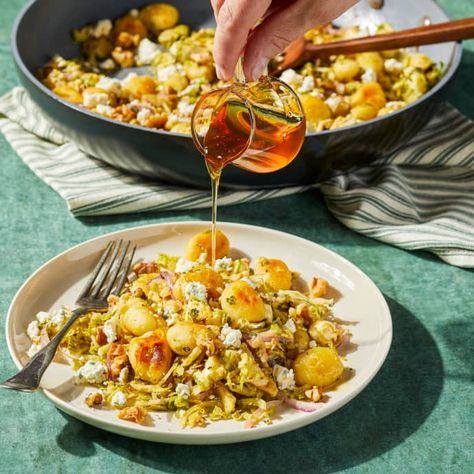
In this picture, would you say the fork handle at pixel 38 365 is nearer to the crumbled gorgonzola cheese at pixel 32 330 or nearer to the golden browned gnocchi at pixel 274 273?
the crumbled gorgonzola cheese at pixel 32 330

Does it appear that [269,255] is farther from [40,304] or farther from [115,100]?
[115,100]

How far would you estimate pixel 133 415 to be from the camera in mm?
1511

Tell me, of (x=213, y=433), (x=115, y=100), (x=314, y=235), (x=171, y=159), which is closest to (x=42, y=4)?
(x=115, y=100)

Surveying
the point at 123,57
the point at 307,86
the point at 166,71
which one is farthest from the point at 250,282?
the point at 123,57

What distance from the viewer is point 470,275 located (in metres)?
2.10

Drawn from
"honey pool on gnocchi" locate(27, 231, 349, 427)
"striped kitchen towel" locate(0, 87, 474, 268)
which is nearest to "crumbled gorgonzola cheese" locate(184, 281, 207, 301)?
"honey pool on gnocchi" locate(27, 231, 349, 427)

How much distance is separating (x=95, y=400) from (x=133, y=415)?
0.08 m

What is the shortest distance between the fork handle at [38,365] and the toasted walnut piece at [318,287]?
1.64ft

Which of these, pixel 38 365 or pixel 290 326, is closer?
pixel 38 365

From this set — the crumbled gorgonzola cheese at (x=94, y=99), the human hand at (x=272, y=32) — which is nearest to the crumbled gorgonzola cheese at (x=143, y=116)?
the crumbled gorgonzola cheese at (x=94, y=99)

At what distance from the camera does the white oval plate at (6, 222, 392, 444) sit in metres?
1.48

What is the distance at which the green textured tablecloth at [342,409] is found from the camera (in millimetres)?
1560

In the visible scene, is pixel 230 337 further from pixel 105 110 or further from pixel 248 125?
pixel 105 110

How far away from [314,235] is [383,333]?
0.53 metres
